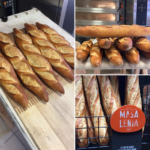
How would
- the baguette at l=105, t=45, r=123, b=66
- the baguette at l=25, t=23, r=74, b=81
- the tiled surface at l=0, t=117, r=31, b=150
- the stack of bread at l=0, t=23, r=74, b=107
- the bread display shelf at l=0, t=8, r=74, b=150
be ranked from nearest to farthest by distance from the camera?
1. the baguette at l=105, t=45, r=123, b=66
2. the bread display shelf at l=0, t=8, r=74, b=150
3. the stack of bread at l=0, t=23, r=74, b=107
4. the baguette at l=25, t=23, r=74, b=81
5. the tiled surface at l=0, t=117, r=31, b=150

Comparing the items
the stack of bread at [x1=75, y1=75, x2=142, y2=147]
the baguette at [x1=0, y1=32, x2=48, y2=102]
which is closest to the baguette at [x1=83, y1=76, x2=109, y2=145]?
the stack of bread at [x1=75, y1=75, x2=142, y2=147]

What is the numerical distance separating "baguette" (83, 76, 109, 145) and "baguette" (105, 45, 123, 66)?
0.25 feet

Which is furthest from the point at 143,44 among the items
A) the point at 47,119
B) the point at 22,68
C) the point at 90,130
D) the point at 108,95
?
the point at 22,68

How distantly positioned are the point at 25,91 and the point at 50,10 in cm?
62

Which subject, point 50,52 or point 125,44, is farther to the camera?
point 50,52

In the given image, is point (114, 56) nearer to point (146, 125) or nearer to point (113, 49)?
point (113, 49)

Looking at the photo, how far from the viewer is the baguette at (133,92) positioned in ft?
1.60

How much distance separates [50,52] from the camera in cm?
103

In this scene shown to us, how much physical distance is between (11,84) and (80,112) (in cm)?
45

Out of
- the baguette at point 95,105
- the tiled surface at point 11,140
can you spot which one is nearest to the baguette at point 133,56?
the baguette at point 95,105

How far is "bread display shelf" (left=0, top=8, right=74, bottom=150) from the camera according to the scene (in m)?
0.76

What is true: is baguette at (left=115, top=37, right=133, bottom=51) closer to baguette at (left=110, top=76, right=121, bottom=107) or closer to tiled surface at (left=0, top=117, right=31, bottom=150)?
baguette at (left=110, top=76, right=121, bottom=107)

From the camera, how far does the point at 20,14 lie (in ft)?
4.28

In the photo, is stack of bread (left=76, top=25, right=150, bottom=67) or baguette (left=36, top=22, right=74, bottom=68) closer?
stack of bread (left=76, top=25, right=150, bottom=67)
